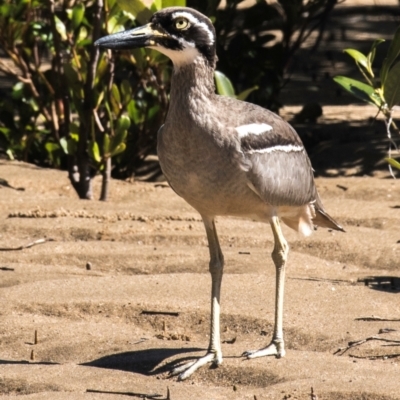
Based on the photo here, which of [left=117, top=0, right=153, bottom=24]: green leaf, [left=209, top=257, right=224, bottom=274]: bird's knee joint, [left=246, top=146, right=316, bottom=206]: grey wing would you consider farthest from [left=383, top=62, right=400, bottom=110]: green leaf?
[left=117, top=0, right=153, bottom=24]: green leaf

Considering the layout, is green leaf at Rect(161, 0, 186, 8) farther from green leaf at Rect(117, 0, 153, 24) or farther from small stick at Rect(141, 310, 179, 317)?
small stick at Rect(141, 310, 179, 317)

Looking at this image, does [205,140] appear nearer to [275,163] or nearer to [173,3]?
[275,163]

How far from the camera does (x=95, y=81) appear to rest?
7.67m

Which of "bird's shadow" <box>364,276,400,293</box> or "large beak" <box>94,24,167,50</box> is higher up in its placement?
"large beak" <box>94,24,167,50</box>

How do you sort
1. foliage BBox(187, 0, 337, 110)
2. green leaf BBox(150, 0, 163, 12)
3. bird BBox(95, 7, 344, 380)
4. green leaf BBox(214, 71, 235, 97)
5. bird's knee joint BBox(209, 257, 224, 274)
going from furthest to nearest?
foliage BBox(187, 0, 337, 110) → green leaf BBox(214, 71, 235, 97) → green leaf BBox(150, 0, 163, 12) → bird's knee joint BBox(209, 257, 224, 274) → bird BBox(95, 7, 344, 380)

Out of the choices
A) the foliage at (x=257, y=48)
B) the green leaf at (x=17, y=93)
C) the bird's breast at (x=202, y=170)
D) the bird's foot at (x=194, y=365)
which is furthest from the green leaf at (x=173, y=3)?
the bird's foot at (x=194, y=365)

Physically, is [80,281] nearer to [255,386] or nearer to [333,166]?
[255,386]

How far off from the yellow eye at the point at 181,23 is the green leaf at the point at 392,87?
1.25 metres

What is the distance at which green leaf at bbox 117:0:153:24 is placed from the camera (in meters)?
6.52

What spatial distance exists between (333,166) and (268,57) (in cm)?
115

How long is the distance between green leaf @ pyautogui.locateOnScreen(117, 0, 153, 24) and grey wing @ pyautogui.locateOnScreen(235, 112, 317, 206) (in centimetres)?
169

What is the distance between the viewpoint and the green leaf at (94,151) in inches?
300

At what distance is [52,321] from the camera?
17.6 ft

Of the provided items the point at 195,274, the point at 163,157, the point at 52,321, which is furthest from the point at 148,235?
the point at 163,157
